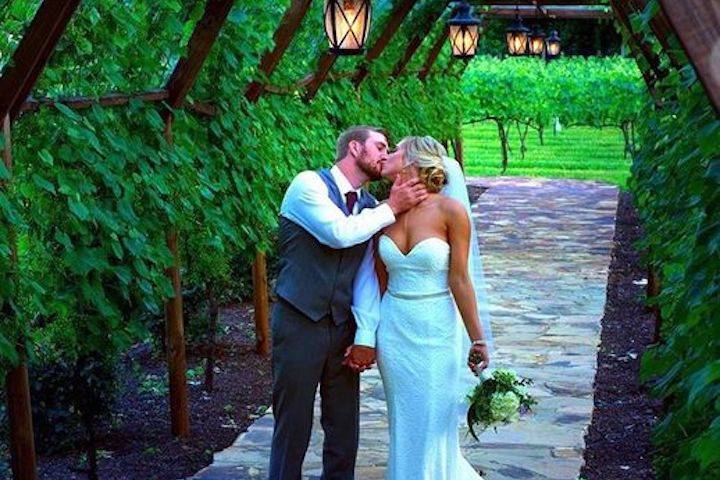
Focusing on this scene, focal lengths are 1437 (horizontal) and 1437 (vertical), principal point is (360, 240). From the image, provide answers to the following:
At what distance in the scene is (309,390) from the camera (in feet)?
20.0

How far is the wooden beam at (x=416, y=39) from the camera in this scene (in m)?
17.3

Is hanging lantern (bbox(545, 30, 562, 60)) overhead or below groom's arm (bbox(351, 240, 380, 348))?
overhead

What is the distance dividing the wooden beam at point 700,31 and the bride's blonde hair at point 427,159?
3195mm

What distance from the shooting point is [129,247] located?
22.1ft

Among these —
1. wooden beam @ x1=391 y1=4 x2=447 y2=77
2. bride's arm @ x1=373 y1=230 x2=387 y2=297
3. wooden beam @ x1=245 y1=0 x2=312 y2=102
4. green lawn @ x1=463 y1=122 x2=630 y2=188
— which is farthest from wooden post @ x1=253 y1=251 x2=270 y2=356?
green lawn @ x1=463 y1=122 x2=630 y2=188

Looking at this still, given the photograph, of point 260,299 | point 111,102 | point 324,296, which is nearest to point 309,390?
point 324,296

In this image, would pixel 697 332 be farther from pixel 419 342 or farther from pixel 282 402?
pixel 282 402

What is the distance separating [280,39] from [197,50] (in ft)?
7.26

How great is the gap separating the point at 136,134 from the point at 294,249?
165 cm

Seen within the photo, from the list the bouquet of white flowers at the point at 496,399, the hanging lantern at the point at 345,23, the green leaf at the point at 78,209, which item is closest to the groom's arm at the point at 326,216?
the bouquet of white flowers at the point at 496,399

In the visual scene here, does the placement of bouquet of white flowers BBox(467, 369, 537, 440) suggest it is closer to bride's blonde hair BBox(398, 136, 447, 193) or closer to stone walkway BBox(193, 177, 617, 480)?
bride's blonde hair BBox(398, 136, 447, 193)

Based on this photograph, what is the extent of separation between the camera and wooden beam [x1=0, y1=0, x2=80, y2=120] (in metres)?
5.49

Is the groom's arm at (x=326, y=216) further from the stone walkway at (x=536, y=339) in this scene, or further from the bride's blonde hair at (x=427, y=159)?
the stone walkway at (x=536, y=339)

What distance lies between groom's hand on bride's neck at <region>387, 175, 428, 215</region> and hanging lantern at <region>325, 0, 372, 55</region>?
4.14 metres
